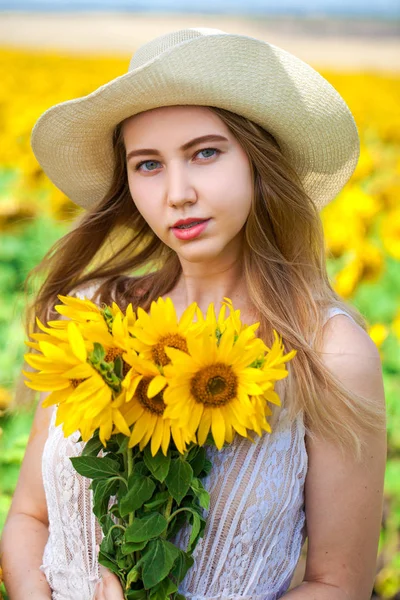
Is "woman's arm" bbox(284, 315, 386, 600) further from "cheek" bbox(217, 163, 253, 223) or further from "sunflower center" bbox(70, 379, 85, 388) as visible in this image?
"sunflower center" bbox(70, 379, 85, 388)

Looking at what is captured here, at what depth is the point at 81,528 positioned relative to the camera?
1.87 metres

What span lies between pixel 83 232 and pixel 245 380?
97 centimetres

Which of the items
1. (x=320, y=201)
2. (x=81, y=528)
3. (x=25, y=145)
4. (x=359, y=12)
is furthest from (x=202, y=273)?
(x=359, y=12)

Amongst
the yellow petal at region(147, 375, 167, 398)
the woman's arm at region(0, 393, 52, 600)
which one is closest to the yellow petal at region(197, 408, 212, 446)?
the yellow petal at region(147, 375, 167, 398)

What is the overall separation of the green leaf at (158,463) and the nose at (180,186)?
0.50 m

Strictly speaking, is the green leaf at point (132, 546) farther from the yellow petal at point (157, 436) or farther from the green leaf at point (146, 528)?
the yellow petal at point (157, 436)

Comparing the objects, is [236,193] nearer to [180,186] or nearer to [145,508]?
[180,186]

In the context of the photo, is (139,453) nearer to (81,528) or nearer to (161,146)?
(81,528)

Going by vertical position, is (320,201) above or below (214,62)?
below

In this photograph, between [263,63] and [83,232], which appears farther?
[83,232]

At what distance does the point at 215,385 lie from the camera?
1.41m

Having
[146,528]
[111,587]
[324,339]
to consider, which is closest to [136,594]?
[111,587]

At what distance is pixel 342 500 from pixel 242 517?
205 millimetres

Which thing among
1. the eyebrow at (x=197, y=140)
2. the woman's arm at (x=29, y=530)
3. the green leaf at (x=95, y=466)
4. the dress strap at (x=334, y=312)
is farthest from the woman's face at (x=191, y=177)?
the woman's arm at (x=29, y=530)
